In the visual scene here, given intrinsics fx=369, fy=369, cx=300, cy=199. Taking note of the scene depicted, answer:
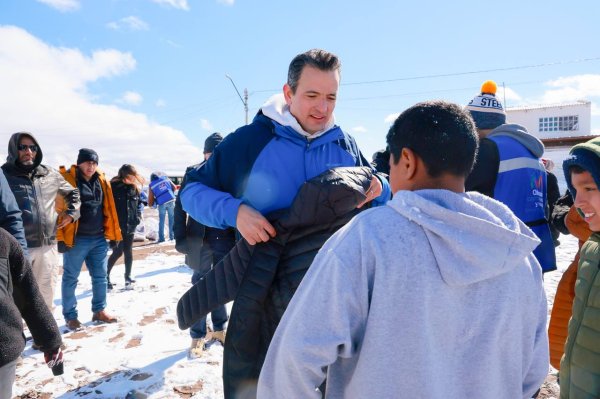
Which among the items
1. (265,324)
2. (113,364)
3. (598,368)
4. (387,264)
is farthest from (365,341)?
(113,364)

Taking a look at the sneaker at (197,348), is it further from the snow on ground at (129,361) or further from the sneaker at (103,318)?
the sneaker at (103,318)

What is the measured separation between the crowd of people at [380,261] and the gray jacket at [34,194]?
68 centimetres

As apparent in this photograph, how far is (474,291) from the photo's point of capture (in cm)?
95

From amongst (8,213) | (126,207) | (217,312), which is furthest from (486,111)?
(126,207)

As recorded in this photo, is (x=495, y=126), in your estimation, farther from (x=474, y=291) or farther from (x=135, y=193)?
(x=135, y=193)

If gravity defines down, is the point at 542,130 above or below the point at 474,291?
above

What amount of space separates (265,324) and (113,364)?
2.65 metres

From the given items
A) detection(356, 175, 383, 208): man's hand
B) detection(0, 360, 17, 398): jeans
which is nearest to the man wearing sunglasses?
detection(0, 360, 17, 398): jeans

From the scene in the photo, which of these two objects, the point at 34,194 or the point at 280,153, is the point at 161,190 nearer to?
the point at 34,194

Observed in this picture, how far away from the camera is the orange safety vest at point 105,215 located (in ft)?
13.9

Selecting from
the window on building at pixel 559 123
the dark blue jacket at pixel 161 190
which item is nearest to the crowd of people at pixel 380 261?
the dark blue jacket at pixel 161 190

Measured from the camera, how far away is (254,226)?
1488mm

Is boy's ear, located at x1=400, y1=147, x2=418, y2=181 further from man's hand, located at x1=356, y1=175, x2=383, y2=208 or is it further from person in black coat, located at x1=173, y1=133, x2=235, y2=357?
person in black coat, located at x1=173, y1=133, x2=235, y2=357

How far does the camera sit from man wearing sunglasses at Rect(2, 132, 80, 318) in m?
3.59
